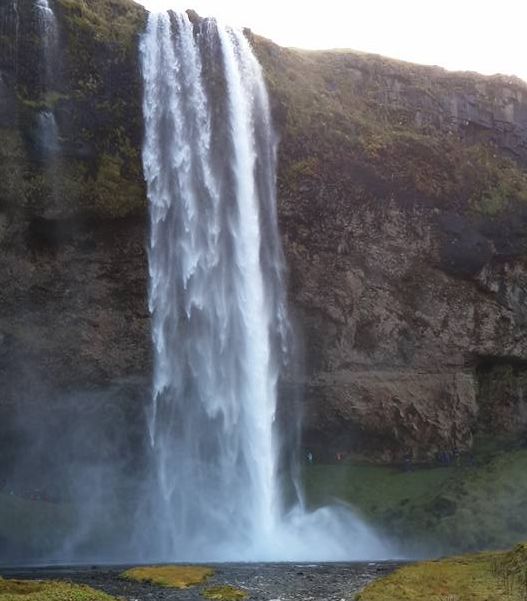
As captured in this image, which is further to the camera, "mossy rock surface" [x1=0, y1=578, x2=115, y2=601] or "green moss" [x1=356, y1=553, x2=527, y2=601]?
"green moss" [x1=356, y1=553, x2=527, y2=601]

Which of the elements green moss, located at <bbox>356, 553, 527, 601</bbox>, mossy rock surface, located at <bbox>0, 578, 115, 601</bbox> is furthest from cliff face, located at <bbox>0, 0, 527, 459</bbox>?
mossy rock surface, located at <bbox>0, 578, 115, 601</bbox>

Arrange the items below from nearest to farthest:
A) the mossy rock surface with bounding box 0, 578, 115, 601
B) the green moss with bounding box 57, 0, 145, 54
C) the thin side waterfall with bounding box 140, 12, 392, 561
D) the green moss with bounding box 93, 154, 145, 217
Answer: the mossy rock surface with bounding box 0, 578, 115, 601, the thin side waterfall with bounding box 140, 12, 392, 561, the green moss with bounding box 93, 154, 145, 217, the green moss with bounding box 57, 0, 145, 54

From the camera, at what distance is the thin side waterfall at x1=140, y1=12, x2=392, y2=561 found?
34438 millimetres

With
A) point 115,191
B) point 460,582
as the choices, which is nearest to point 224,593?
point 460,582

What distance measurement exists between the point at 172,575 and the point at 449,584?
894 centimetres

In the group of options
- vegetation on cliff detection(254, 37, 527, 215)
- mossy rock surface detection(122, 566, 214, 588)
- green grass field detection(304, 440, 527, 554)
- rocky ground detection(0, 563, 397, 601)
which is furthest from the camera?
vegetation on cliff detection(254, 37, 527, 215)

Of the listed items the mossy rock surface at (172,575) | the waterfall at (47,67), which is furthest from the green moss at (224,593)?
the waterfall at (47,67)

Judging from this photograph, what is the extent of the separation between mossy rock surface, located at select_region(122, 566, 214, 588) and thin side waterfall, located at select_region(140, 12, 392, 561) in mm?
6115

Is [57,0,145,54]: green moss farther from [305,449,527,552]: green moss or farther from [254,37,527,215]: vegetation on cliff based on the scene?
[305,449,527,552]: green moss

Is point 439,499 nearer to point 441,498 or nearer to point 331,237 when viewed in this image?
point 441,498

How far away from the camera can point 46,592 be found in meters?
19.6

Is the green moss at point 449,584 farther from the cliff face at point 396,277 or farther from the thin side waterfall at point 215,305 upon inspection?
the cliff face at point 396,277

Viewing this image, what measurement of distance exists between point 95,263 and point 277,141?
11227 millimetres

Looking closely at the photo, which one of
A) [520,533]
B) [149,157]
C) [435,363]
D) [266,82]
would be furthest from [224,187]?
[520,533]
